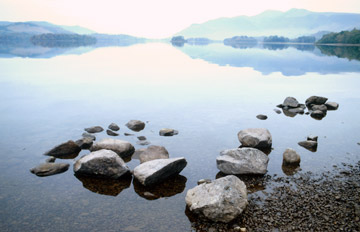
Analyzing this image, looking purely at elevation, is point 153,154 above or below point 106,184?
above

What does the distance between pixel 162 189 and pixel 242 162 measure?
480 centimetres

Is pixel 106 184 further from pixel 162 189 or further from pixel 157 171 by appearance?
pixel 162 189

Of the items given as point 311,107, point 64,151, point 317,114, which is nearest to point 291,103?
point 311,107

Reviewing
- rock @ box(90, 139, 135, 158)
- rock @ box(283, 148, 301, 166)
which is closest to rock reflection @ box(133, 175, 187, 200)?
rock @ box(90, 139, 135, 158)

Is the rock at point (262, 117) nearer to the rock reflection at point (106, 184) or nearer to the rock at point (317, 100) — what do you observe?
the rock at point (317, 100)

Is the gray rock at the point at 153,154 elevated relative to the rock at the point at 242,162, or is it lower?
lower

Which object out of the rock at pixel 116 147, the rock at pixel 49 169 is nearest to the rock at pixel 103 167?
the rock at pixel 49 169

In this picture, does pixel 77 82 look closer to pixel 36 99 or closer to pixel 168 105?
pixel 36 99

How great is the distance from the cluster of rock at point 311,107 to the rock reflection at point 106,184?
65.7 ft

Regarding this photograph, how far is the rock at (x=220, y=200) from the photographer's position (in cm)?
1109

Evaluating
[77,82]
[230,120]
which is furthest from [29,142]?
[77,82]

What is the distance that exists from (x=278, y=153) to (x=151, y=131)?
10244mm

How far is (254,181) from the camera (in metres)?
14.5

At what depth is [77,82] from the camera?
159ft
